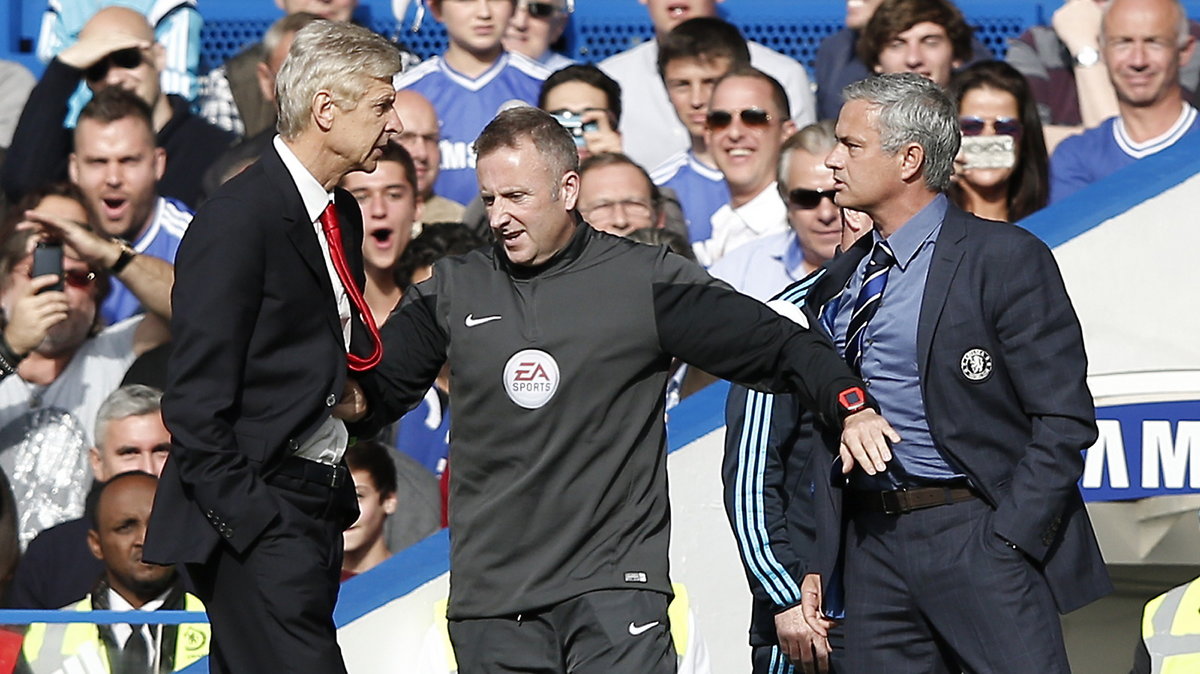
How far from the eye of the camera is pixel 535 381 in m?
4.57

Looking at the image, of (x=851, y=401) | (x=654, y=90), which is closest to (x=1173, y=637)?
(x=851, y=401)

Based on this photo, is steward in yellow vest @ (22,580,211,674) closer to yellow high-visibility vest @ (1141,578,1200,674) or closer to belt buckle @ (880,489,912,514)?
belt buckle @ (880,489,912,514)

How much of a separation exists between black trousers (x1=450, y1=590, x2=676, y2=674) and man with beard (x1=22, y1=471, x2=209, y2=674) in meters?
1.67

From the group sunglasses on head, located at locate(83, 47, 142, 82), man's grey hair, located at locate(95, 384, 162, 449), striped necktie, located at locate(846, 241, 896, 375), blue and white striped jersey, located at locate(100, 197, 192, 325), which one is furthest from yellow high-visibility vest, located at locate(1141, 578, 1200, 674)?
sunglasses on head, located at locate(83, 47, 142, 82)

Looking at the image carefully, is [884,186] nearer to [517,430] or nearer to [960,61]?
[517,430]

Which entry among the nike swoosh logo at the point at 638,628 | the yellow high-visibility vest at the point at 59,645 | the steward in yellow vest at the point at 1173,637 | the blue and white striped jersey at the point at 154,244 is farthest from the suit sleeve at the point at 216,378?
the blue and white striped jersey at the point at 154,244

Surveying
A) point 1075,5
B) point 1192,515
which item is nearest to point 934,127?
point 1192,515

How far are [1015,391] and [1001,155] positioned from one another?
256 centimetres

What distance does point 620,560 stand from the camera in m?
4.55

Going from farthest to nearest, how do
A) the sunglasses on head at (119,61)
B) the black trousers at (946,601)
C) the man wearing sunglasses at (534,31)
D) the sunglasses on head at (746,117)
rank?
the man wearing sunglasses at (534,31) < the sunglasses on head at (119,61) < the sunglasses on head at (746,117) < the black trousers at (946,601)

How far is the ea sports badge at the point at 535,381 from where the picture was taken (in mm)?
4559

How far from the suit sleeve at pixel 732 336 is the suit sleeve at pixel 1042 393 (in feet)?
1.38

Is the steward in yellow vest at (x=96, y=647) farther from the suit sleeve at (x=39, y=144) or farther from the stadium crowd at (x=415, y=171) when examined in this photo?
the suit sleeve at (x=39, y=144)

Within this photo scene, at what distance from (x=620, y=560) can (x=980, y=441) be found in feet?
2.94
